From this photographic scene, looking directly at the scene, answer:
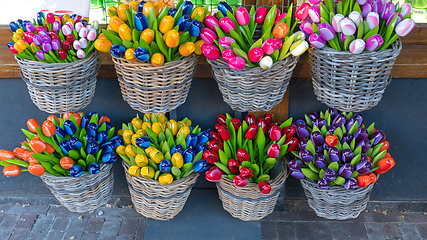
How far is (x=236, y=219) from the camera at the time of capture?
6.77 feet

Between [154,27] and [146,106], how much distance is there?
36cm

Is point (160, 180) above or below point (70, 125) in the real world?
below

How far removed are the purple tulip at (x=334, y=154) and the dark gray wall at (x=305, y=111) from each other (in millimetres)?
556

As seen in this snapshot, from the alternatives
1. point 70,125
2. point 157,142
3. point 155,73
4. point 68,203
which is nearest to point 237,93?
point 155,73

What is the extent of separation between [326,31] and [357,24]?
0.41 feet

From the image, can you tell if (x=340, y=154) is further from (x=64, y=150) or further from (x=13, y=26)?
(x=13, y=26)

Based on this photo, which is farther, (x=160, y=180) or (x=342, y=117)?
(x=342, y=117)

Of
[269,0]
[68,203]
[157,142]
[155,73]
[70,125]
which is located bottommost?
[68,203]

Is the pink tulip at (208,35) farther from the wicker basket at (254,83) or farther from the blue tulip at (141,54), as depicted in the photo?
the blue tulip at (141,54)

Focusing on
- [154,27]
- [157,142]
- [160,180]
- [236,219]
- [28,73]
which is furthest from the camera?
[236,219]

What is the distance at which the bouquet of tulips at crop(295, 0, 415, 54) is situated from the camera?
1.33m

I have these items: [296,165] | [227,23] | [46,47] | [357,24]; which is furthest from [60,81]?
[357,24]

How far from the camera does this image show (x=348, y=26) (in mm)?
1318

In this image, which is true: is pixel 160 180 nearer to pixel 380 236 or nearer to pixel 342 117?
pixel 342 117
